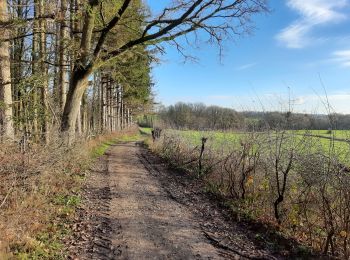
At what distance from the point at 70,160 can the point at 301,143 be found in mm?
8047

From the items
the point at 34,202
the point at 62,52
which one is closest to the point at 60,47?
the point at 62,52

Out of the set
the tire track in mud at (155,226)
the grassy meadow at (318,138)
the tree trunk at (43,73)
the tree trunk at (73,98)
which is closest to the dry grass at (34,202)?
the tire track in mud at (155,226)

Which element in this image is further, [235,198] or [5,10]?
[5,10]

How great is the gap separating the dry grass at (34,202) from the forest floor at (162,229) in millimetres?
376

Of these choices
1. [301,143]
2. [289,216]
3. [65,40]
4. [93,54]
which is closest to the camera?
[289,216]

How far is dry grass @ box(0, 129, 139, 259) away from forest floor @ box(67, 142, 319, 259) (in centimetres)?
38

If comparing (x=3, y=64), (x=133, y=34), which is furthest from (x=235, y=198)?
(x=133, y=34)

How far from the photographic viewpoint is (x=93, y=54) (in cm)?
1584

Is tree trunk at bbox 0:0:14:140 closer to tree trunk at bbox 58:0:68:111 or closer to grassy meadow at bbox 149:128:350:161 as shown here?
tree trunk at bbox 58:0:68:111

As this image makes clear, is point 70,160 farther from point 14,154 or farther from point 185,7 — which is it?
point 185,7

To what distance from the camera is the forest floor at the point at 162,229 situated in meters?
6.33

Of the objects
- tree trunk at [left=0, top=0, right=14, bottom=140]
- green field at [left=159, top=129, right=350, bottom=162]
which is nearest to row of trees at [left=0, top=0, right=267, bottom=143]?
tree trunk at [left=0, top=0, right=14, bottom=140]

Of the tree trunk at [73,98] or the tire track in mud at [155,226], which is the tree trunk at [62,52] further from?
the tire track in mud at [155,226]

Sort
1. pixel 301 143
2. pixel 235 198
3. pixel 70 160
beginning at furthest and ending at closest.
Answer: pixel 70 160
pixel 235 198
pixel 301 143
